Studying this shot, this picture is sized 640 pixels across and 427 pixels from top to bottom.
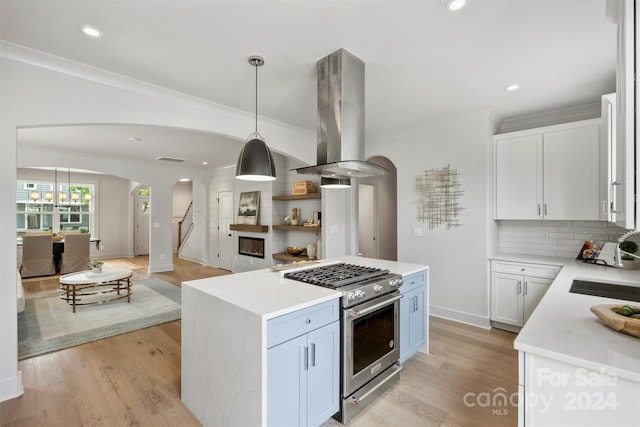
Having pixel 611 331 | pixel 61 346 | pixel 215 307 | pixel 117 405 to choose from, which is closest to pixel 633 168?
pixel 611 331

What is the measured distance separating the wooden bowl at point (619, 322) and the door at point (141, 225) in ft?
36.2

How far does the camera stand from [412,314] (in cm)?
271

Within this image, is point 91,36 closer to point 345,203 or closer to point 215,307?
A: point 215,307

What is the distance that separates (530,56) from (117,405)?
420 centimetres

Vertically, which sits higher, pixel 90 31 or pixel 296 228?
pixel 90 31

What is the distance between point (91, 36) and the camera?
2.03m

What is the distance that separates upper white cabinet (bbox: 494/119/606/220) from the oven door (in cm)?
222

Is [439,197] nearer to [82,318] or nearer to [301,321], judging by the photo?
[301,321]

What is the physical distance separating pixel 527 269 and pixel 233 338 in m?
3.29

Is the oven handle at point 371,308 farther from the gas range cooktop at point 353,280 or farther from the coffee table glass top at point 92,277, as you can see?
the coffee table glass top at point 92,277

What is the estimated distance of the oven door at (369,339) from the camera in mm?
1971

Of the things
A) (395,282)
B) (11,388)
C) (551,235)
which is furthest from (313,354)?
(551,235)

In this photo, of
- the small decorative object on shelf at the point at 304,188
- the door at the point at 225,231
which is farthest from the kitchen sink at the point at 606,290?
the door at the point at 225,231

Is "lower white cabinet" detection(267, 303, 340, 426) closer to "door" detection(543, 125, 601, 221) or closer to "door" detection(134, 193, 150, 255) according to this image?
"door" detection(543, 125, 601, 221)
